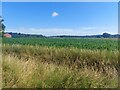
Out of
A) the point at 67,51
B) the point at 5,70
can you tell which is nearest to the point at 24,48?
the point at 67,51

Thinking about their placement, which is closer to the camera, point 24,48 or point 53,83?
point 53,83

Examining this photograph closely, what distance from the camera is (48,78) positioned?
24.7ft

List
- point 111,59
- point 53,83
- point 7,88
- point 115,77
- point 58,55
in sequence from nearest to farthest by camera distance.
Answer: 1. point 7,88
2. point 53,83
3. point 115,77
4. point 111,59
5. point 58,55

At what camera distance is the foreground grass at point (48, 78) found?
7168 mm

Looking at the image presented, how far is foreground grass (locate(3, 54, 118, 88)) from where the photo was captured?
7.17 m

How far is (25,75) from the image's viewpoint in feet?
24.3

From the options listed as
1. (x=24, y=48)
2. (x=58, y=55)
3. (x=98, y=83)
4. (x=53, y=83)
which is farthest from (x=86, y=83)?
(x=24, y=48)

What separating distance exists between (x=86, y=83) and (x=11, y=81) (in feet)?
6.54

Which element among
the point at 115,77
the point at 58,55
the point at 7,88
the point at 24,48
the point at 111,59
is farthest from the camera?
the point at 24,48

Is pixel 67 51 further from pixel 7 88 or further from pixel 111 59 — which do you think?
pixel 7 88

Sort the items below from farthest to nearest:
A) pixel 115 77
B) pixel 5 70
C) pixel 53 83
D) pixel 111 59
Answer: pixel 111 59
pixel 115 77
pixel 5 70
pixel 53 83

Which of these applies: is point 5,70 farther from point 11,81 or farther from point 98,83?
point 98,83

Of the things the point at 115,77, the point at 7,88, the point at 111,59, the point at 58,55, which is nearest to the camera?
the point at 7,88

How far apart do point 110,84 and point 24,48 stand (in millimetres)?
13972
